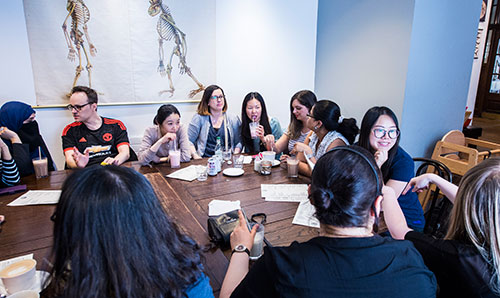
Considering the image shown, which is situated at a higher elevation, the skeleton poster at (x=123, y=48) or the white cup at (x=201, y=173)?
the skeleton poster at (x=123, y=48)

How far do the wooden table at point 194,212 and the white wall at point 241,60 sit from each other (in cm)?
118

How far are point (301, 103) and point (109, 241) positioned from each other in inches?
90.1

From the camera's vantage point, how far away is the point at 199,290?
847 mm

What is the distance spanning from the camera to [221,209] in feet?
5.47

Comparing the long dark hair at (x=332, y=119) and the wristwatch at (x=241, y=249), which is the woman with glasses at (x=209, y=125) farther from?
the wristwatch at (x=241, y=249)

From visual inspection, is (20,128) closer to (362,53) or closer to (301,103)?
(301,103)

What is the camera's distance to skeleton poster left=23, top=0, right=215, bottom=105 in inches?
116

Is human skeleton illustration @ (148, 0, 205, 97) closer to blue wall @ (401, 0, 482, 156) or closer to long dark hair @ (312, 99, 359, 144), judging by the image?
long dark hair @ (312, 99, 359, 144)

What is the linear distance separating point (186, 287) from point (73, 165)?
208 centimetres

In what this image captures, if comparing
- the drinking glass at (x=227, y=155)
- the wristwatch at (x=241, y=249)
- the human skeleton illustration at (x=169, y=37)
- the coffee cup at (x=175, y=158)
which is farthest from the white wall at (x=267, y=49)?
the wristwatch at (x=241, y=249)

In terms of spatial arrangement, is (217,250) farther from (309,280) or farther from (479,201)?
(479,201)

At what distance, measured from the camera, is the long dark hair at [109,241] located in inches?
27.6

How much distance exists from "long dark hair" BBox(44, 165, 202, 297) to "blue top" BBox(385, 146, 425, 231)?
1.48 m

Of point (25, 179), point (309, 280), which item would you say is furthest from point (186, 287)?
point (25, 179)
